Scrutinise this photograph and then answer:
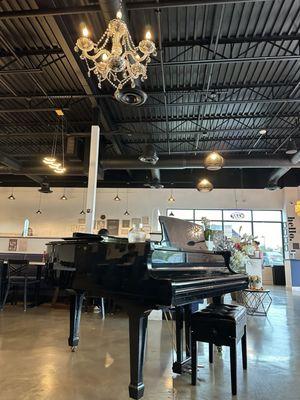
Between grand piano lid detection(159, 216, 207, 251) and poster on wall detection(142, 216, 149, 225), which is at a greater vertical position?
poster on wall detection(142, 216, 149, 225)

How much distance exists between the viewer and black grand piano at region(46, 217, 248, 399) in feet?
6.69

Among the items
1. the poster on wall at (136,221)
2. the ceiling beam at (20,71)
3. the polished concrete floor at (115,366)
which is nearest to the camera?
the polished concrete floor at (115,366)

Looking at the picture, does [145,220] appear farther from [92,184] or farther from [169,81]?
[169,81]

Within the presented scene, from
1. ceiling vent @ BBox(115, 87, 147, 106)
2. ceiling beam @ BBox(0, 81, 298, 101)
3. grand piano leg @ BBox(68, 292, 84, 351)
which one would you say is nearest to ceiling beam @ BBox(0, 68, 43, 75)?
ceiling beam @ BBox(0, 81, 298, 101)

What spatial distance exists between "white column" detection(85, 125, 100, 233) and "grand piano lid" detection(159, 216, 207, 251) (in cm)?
345

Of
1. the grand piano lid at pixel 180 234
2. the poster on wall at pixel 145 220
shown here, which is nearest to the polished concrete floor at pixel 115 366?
the grand piano lid at pixel 180 234

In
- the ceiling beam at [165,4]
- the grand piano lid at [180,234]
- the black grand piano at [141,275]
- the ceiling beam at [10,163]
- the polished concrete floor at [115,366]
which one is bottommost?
the polished concrete floor at [115,366]

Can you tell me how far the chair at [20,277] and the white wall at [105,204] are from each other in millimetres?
6300

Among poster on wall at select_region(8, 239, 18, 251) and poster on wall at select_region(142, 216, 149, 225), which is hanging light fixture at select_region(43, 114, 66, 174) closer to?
poster on wall at select_region(8, 239, 18, 251)

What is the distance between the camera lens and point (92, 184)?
6551mm

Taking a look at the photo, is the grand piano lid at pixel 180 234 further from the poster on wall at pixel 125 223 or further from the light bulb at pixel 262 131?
the poster on wall at pixel 125 223

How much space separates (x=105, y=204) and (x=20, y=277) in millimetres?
7417

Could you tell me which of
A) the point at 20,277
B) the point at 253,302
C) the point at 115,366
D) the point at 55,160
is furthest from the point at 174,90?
the point at 115,366

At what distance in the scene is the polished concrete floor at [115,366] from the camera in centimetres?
242
